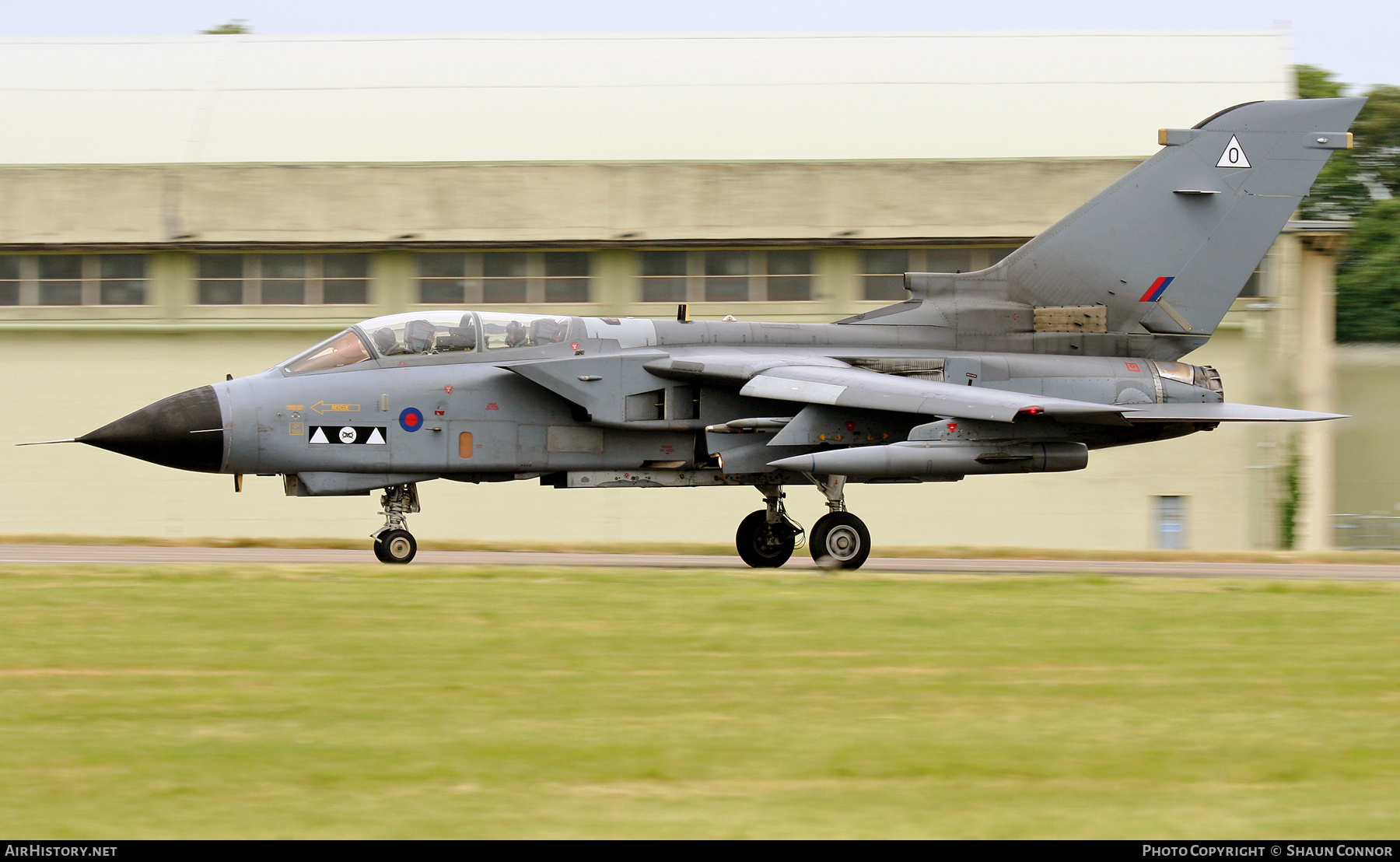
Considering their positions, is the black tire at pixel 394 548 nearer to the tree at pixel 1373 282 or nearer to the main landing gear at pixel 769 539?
the main landing gear at pixel 769 539

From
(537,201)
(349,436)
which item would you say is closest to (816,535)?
(349,436)

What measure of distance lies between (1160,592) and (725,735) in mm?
8013

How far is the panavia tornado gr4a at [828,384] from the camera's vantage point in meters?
16.3

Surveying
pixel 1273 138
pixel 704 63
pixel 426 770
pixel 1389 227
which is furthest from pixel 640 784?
pixel 1389 227

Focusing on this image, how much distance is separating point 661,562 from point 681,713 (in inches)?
480

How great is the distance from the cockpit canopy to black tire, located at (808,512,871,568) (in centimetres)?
374

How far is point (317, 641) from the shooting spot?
1031 centimetres

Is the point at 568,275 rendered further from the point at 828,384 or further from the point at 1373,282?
the point at 1373,282

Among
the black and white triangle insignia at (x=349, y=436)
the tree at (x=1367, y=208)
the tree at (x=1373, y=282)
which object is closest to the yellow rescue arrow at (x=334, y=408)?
the black and white triangle insignia at (x=349, y=436)

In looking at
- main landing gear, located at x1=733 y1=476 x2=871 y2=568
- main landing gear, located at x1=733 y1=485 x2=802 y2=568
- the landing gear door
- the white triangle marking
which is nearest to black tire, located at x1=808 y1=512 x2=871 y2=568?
main landing gear, located at x1=733 y1=476 x2=871 y2=568

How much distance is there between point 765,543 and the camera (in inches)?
734

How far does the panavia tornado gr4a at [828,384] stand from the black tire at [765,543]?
0.04 meters

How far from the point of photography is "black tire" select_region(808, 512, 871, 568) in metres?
17.0

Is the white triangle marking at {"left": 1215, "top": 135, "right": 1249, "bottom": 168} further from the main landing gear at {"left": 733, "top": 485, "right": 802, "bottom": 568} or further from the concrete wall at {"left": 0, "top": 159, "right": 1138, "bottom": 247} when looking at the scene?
the concrete wall at {"left": 0, "top": 159, "right": 1138, "bottom": 247}
